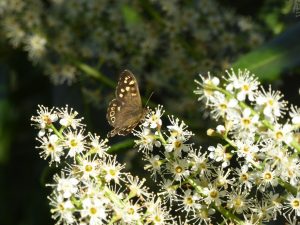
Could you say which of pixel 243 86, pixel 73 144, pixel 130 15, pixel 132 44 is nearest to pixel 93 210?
pixel 73 144

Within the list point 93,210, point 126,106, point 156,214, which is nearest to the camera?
point 93,210

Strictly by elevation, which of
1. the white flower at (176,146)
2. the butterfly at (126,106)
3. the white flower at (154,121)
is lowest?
the white flower at (176,146)

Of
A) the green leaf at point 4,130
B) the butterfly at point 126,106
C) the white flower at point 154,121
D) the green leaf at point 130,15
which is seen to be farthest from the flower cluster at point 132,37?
the white flower at point 154,121

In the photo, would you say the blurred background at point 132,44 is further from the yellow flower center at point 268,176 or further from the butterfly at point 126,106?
the yellow flower center at point 268,176

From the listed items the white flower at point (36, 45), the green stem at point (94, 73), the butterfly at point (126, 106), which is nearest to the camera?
the butterfly at point (126, 106)

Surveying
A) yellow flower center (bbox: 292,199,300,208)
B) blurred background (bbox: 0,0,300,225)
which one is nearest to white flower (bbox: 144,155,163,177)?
yellow flower center (bbox: 292,199,300,208)

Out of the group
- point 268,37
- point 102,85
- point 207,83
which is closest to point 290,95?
point 268,37

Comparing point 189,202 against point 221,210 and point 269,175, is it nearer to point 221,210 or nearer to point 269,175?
point 221,210
